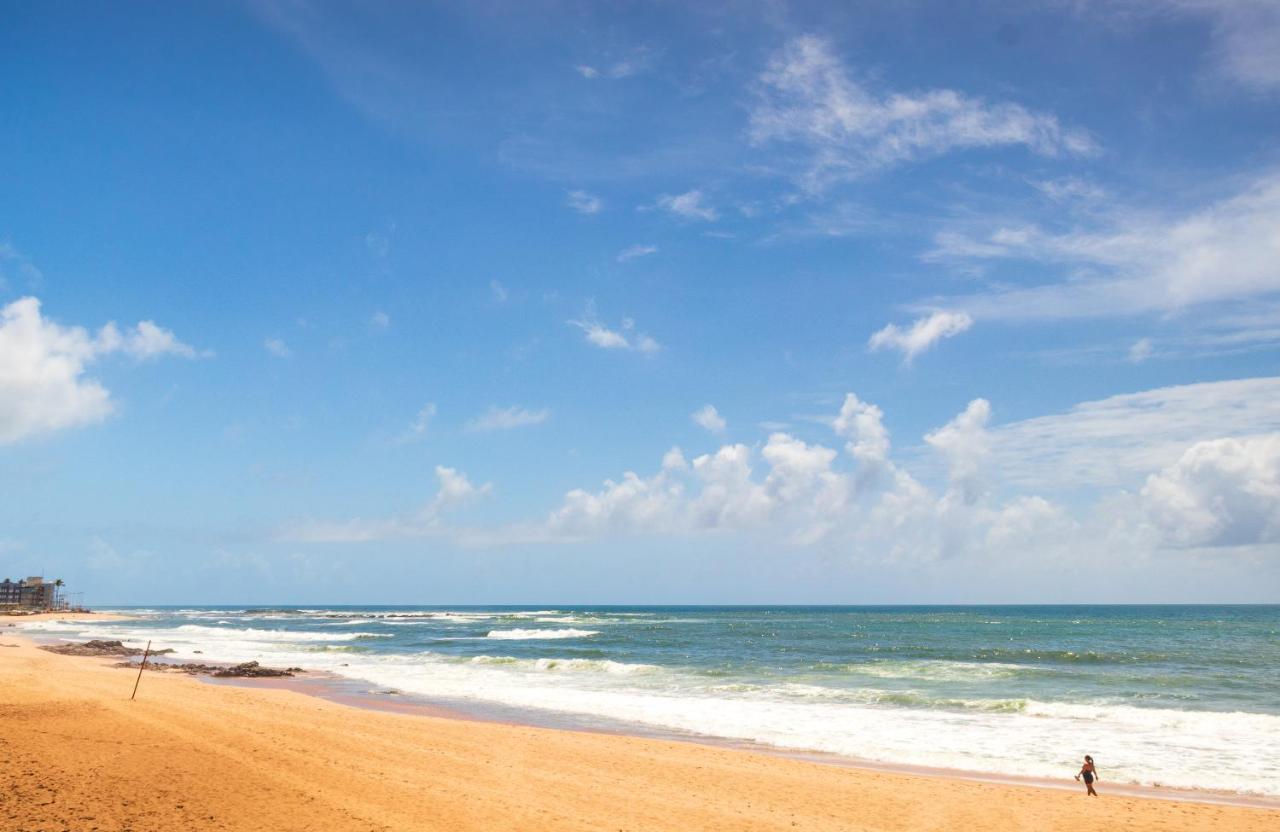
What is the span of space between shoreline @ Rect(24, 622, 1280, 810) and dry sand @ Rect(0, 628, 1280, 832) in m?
0.87

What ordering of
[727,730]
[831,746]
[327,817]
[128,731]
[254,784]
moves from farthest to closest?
[727,730] → [831,746] → [128,731] → [254,784] → [327,817]

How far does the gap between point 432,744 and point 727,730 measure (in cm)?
867

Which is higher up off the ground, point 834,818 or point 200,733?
point 200,733

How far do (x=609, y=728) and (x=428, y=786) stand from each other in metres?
9.54

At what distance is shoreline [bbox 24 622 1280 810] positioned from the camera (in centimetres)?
1628

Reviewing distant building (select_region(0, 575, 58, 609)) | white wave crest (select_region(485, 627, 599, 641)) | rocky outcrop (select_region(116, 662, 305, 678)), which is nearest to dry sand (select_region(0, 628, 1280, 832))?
rocky outcrop (select_region(116, 662, 305, 678))

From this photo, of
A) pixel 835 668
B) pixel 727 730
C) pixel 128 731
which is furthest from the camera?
pixel 835 668

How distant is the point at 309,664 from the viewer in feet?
138

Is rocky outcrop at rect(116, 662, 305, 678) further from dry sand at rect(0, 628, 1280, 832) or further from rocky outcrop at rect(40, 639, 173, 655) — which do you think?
dry sand at rect(0, 628, 1280, 832)

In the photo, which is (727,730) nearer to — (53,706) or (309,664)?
(53,706)

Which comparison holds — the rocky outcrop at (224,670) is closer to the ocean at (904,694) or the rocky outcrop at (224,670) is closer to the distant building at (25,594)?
the ocean at (904,694)

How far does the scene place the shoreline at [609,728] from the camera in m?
16.3

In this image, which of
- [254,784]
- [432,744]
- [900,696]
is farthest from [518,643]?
[254,784]

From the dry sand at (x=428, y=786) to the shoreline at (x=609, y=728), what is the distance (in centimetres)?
87
